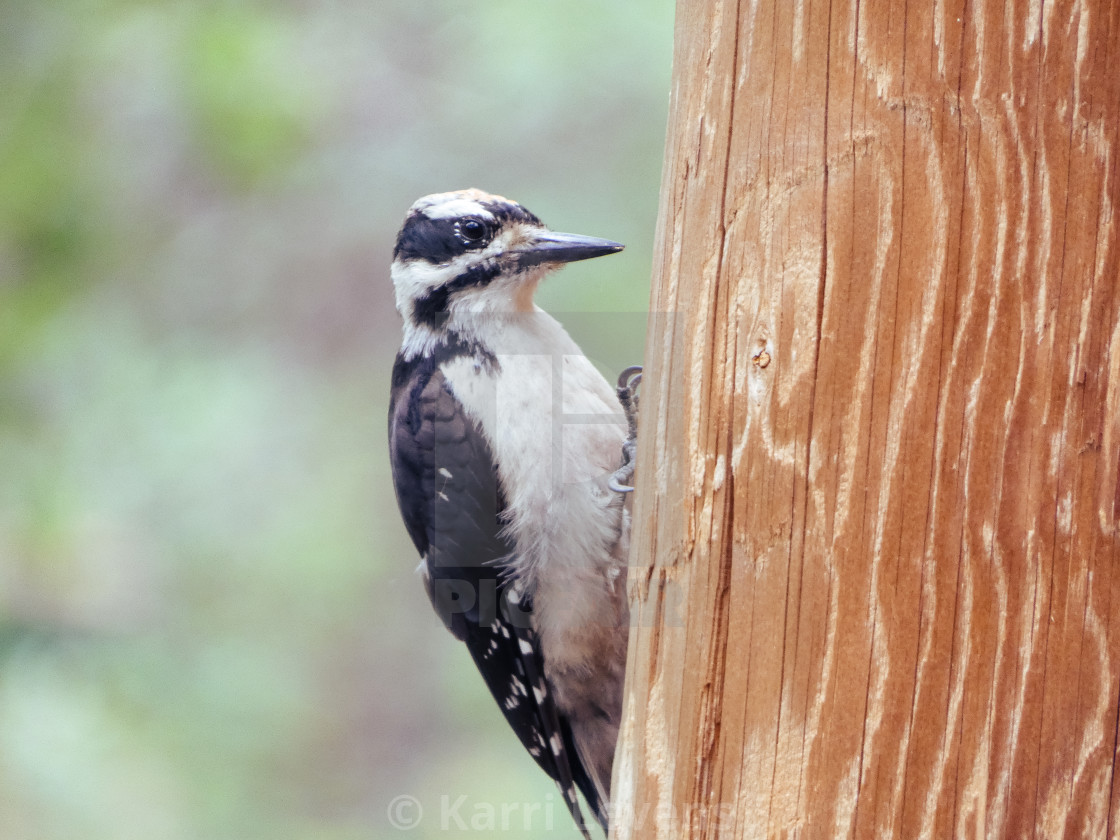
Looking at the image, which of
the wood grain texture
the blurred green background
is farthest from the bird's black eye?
the blurred green background

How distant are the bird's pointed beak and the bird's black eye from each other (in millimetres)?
132

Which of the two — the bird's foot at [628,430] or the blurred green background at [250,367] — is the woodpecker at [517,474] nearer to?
the bird's foot at [628,430]

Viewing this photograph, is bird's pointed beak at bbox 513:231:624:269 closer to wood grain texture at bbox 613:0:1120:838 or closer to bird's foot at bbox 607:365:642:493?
bird's foot at bbox 607:365:642:493

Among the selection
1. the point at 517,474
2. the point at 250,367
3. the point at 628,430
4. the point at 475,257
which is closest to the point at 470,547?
the point at 517,474

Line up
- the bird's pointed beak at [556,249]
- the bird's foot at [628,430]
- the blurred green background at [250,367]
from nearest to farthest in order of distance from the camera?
1. the bird's foot at [628,430]
2. the bird's pointed beak at [556,249]
3. the blurred green background at [250,367]

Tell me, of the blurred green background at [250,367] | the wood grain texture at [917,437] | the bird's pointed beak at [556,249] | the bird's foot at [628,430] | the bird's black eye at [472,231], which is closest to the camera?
the wood grain texture at [917,437]

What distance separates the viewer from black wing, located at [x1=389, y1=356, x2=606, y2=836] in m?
2.96

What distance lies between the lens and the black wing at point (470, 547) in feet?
9.71

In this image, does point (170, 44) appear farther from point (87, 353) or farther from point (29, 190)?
point (87, 353)

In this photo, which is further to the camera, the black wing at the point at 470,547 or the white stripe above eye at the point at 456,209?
the white stripe above eye at the point at 456,209

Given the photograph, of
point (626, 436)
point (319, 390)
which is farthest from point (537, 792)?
point (626, 436)

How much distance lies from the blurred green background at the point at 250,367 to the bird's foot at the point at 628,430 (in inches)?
75.0

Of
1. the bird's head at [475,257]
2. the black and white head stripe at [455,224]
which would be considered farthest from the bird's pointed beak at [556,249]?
the black and white head stripe at [455,224]

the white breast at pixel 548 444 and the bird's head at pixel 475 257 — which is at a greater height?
the bird's head at pixel 475 257
